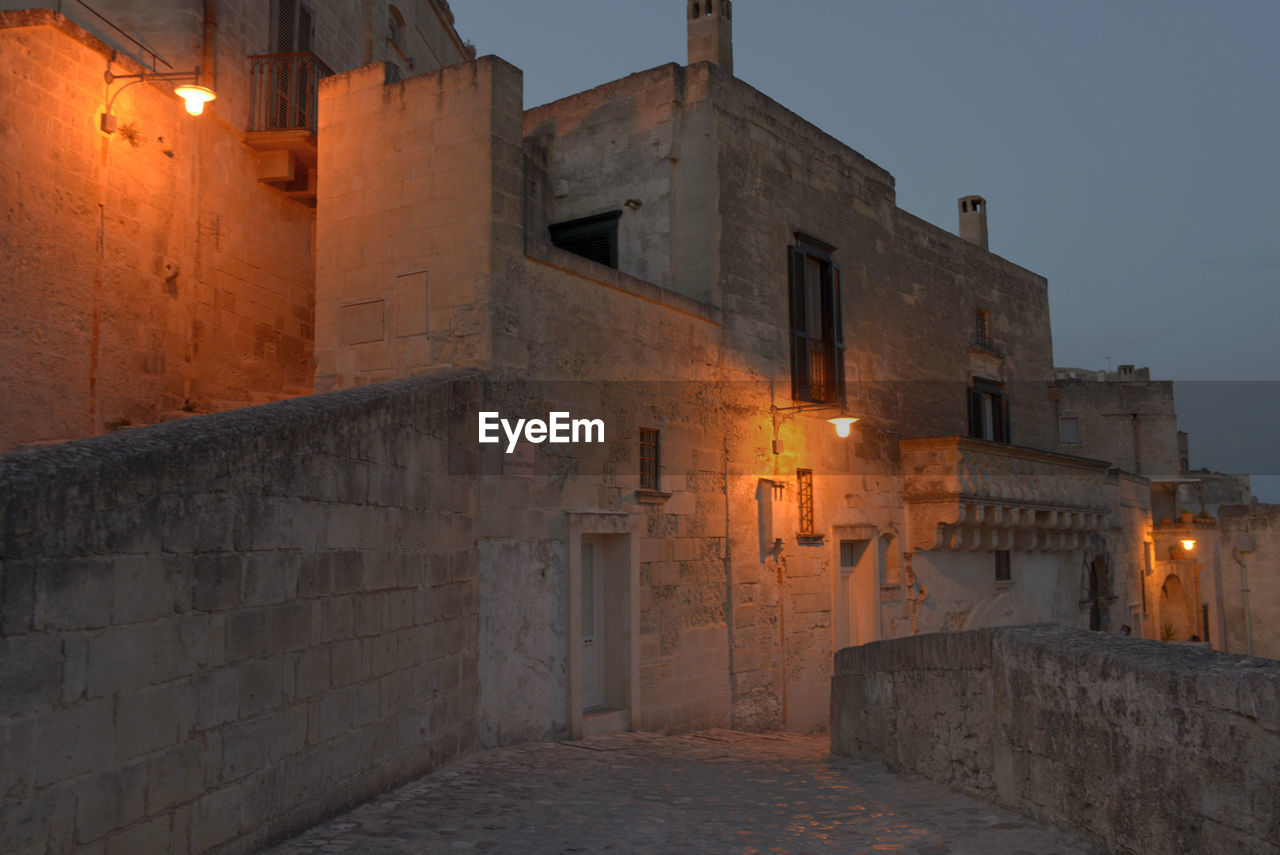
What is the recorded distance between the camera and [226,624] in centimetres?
465

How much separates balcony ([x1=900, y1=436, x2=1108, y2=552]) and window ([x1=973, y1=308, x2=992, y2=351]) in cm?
243

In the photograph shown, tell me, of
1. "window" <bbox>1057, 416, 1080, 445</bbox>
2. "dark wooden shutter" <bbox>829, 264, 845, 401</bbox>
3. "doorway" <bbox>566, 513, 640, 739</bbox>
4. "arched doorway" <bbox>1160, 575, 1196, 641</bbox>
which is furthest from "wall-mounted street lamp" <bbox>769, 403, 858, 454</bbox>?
"window" <bbox>1057, 416, 1080, 445</bbox>

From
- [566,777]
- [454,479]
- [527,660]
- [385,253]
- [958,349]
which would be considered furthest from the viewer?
[958,349]

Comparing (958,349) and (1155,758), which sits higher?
(958,349)

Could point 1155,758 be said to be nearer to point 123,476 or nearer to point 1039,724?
point 1039,724

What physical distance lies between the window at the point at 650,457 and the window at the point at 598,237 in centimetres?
284

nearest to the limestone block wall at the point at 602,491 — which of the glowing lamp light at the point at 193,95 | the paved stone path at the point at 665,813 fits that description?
the paved stone path at the point at 665,813

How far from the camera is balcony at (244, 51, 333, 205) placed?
12.1m

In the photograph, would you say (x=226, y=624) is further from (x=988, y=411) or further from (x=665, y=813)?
(x=988, y=411)

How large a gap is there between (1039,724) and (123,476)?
A: 4.66 meters

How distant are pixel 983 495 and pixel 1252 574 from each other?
47.5 feet

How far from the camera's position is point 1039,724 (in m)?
5.54

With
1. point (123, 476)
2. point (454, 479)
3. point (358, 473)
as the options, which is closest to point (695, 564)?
point (454, 479)

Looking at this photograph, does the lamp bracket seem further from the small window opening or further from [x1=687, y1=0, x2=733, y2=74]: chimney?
the small window opening
